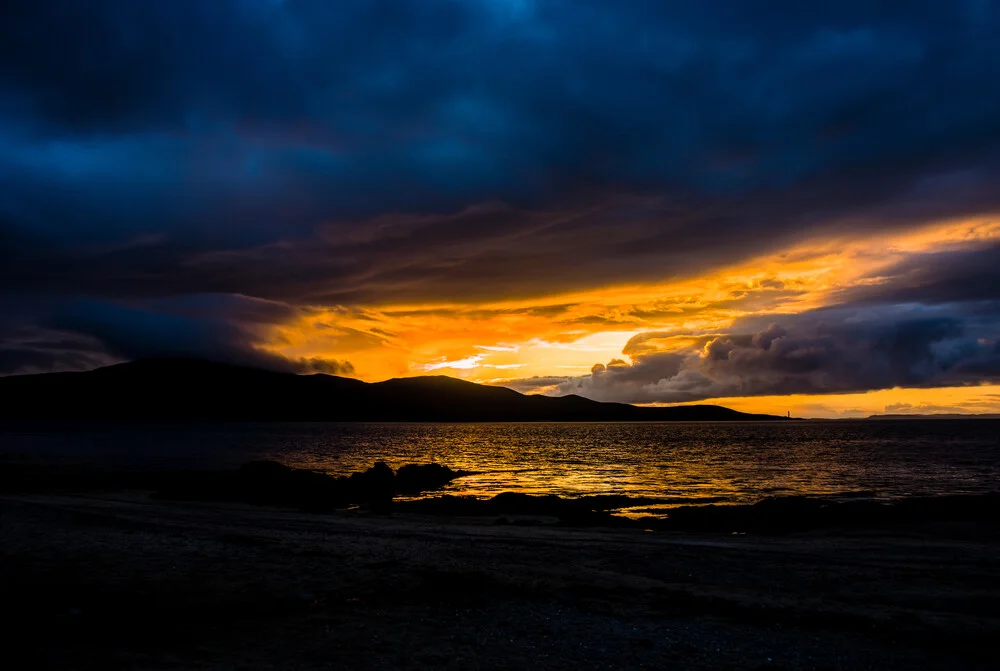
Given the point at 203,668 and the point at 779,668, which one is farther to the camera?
the point at 779,668

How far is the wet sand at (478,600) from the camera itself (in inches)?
496

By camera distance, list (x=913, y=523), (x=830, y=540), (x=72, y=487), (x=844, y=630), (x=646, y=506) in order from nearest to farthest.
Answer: (x=844, y=630) → (x=830, y=540) → (x=913, y=523) → (x=646, y=506) → (x=72, y=487)

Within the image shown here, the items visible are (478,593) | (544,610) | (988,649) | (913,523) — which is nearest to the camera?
(988,649)

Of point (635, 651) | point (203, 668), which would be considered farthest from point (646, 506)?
point (203, 668)

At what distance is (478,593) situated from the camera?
57.7 feet

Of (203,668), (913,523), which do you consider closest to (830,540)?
(913,523)

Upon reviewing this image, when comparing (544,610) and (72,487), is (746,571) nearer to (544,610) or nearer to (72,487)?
(544,610)

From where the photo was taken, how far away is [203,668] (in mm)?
11289

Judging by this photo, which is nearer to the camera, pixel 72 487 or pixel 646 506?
pixel 646 506

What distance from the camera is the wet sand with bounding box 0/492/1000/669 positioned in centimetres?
1259

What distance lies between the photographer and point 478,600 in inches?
661

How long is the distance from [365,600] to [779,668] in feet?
31.1

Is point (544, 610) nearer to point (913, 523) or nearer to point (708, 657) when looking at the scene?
point (708, 657)

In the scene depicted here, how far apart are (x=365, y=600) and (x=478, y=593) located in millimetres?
3024
